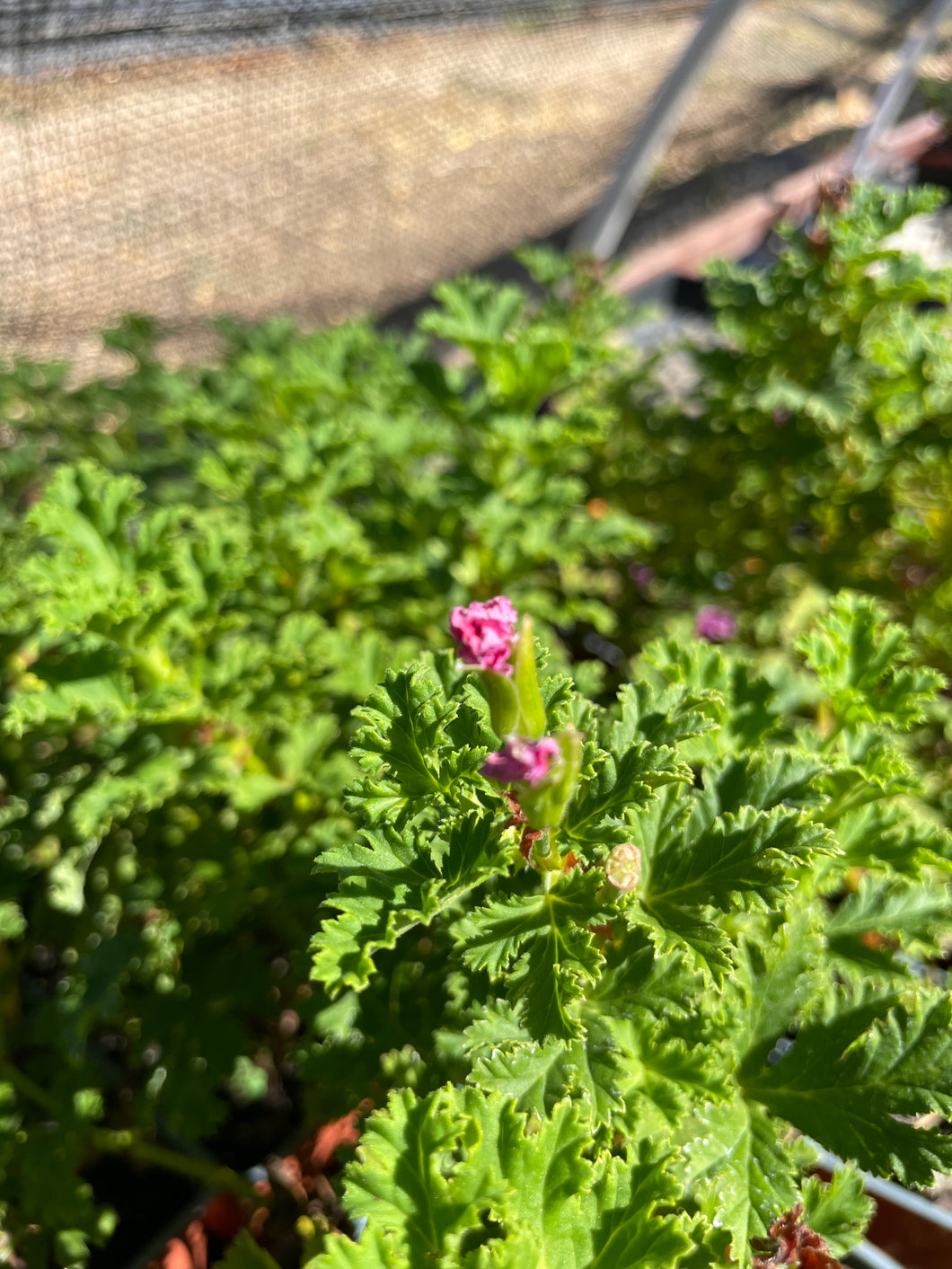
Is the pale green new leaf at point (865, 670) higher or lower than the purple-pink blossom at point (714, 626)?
higher

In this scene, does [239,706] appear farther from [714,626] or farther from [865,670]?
[714,626]

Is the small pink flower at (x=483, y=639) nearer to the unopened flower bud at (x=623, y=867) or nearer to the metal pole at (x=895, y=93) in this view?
the unopened flower bud at (x=623, y=867)

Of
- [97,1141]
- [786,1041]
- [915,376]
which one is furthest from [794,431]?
[97,1141]

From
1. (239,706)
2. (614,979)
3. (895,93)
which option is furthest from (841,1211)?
(895,93)

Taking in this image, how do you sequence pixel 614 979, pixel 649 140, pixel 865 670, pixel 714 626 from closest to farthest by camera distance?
pixel 614 979
pixel 865 670
pixel 714 626
pixel 649 140

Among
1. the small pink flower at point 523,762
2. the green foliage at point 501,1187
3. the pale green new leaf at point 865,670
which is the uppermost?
the small pink flower at point 523,762

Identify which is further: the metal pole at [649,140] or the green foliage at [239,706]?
the metal pole at [649,140]

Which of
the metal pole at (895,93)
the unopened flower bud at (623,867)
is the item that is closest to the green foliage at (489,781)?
the unopened flower bud at (623,867)
